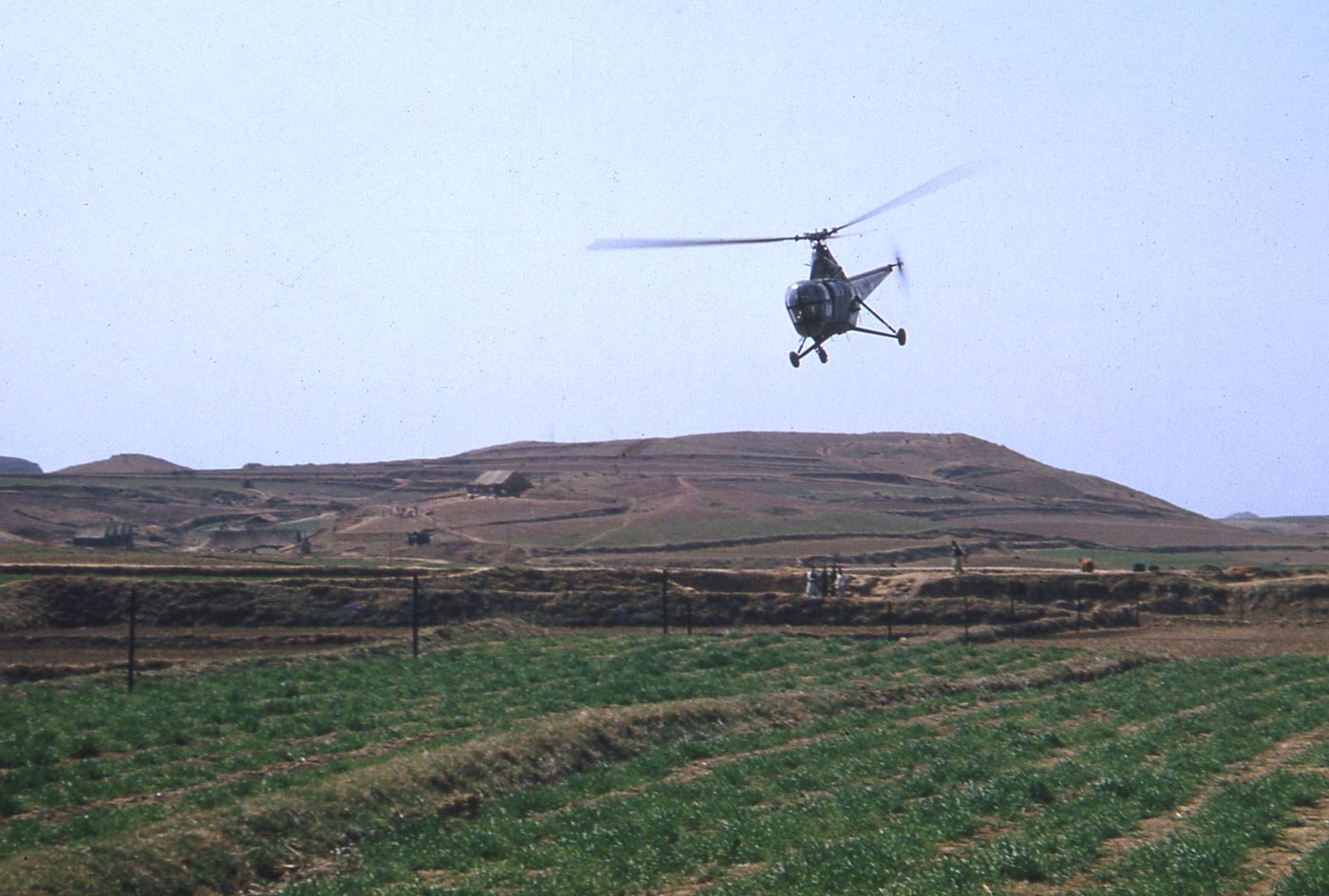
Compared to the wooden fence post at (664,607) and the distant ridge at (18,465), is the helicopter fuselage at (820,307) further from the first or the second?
the distant ridge at (18,465)

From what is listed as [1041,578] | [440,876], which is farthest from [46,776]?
[1041,578]

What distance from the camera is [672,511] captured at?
97.6 meters

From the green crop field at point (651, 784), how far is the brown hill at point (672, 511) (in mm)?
49494

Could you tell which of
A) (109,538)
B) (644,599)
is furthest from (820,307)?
(109,538)

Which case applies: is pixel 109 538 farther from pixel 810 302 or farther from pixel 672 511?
pixel 810 302

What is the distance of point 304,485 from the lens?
128 metres

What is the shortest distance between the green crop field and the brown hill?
4949 cm

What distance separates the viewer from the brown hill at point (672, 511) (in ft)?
269

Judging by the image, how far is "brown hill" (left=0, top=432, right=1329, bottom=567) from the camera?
269ft

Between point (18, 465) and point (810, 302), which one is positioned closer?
point (810, 302)

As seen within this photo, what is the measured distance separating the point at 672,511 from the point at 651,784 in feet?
271

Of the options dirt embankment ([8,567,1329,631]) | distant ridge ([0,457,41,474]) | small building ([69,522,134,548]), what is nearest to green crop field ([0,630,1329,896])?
dirt embankment ([8,567,1329,631])

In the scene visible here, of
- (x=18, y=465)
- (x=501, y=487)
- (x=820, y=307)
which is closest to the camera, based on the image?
(x=820, y=307)

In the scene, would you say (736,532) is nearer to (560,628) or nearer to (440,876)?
(560,628)
